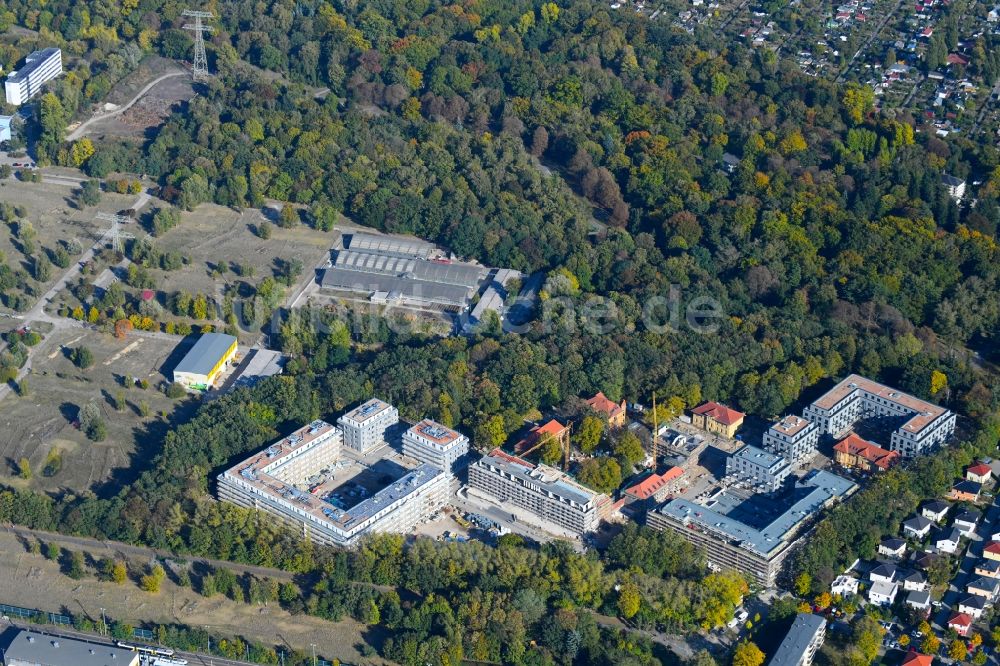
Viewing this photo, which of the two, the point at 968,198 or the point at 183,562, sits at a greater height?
the point at 968,198

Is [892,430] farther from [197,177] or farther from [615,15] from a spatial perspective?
[615,15]

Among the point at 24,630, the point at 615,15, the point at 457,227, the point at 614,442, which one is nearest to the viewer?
the point at 24,630

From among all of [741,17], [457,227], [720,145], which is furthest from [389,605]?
[741,17]

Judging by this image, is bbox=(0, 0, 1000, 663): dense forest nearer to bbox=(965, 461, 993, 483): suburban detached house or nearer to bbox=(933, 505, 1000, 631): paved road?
bbox=(965, 461, 993, 483): suburban detached house

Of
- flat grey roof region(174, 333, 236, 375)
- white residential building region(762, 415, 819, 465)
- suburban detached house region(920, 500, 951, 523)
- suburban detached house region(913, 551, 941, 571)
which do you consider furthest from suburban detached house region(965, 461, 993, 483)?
flat grey roof region(174, 333, 236, 375)

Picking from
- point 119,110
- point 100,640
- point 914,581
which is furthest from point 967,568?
point 119,110

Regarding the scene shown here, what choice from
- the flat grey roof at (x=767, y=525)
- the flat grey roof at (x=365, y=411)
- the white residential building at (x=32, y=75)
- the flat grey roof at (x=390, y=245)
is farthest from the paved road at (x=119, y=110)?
the flat grey roof at (x=767, y=525)

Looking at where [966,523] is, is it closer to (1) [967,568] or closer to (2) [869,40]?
(1) [967,568]

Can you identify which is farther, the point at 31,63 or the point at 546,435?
the point at 31,63
